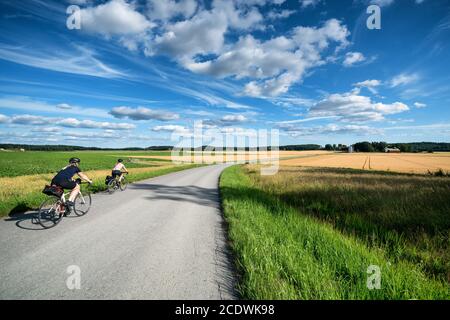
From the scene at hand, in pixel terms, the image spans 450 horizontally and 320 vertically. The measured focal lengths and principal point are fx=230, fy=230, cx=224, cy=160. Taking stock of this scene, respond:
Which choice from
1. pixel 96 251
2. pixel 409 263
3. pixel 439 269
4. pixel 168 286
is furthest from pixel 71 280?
pixel 439 269

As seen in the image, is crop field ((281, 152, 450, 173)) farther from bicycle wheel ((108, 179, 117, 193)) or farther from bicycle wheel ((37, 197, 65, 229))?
bicycle wheel ((37, 197, 65, 229))

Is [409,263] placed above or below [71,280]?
below

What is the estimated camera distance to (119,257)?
460cm

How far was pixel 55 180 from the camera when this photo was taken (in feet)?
23.1

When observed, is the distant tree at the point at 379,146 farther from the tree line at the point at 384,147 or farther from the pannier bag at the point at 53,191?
the pannier bag at the point at 53,191

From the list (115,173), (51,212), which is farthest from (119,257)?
(115,173)

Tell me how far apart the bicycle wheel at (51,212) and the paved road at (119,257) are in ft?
0.88

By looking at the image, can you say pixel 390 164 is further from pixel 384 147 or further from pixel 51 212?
pixel 384 147

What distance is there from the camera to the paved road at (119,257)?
3430 mm

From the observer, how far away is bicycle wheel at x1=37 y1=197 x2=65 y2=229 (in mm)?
6637
